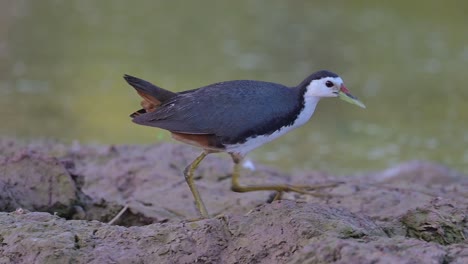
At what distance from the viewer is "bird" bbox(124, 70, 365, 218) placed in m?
3.72

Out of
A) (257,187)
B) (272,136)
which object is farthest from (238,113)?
(257,187)

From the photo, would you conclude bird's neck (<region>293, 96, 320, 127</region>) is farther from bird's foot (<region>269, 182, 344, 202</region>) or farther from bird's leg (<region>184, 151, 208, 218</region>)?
bird's foot (<region>269, 182, 344, 202</region>)

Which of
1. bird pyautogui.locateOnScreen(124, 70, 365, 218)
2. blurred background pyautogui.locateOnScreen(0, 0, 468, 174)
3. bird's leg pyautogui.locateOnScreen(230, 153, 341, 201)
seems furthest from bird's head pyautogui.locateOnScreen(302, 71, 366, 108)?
blurred background pyautogui.locateOnScreen(0, 0, 468, 174)

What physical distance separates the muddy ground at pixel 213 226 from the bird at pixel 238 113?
0.34m

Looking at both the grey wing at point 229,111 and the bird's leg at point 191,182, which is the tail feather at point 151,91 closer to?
the grey wing at point 229,111

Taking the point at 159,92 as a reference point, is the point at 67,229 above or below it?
below

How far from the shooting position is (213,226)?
126 inches

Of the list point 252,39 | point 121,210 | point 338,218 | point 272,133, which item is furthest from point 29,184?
point 252,39

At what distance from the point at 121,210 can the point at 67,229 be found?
1.17m

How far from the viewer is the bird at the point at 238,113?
146 inches

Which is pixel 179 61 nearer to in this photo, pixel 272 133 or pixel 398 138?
pixel 398 138

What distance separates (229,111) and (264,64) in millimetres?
7913

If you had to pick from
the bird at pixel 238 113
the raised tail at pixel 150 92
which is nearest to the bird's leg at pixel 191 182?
the bird at pixel 238 113

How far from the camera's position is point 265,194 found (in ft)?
16.5
